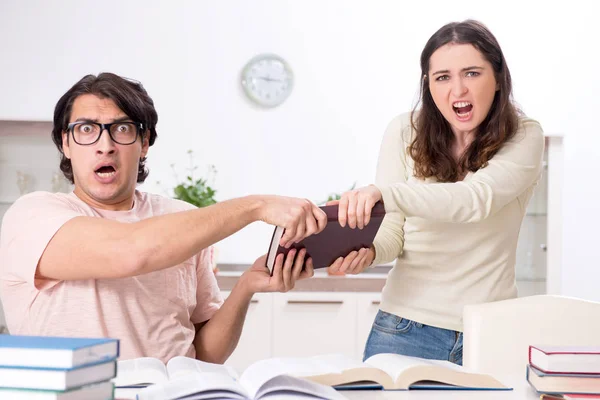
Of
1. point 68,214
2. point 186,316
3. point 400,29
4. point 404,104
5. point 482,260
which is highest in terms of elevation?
point 400,29

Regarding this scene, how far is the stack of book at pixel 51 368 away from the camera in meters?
1.00

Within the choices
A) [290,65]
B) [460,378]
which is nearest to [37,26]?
[290,65]

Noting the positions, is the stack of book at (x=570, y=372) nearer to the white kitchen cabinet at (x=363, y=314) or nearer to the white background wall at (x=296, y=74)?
the white kitchen cabinet at (x=363, y=314)

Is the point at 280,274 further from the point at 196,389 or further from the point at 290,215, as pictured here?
the point at 196,389

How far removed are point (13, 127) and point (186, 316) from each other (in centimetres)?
320

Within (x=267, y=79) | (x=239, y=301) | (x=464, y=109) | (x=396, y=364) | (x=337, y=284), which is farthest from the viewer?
(x=267, y=79)

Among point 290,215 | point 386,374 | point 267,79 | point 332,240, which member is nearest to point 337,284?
point 267,79

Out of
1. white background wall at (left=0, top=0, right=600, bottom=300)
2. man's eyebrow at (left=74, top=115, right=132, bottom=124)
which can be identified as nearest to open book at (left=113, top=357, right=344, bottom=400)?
man's eyebrow at (left=74, top=115, right=132, bottom=124)

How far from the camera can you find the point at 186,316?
197 centimetres

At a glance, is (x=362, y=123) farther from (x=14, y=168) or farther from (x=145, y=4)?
(x=14, y=168)

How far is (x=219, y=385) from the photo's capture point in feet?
3.89

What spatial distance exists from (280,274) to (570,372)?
0.80 metres

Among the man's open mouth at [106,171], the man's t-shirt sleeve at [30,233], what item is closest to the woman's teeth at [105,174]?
the man's open mouth at [106,171]

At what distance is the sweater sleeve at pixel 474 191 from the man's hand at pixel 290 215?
0.72 feet
